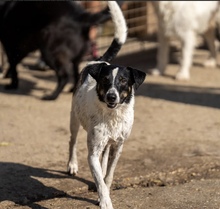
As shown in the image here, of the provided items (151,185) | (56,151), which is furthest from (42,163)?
(151,185)

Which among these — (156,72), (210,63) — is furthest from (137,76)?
(210,63)

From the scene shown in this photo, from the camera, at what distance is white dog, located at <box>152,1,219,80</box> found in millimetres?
8453

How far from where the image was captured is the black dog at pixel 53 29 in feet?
24.6

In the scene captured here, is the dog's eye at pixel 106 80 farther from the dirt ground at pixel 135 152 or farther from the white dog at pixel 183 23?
the white dog at pixel 183 23

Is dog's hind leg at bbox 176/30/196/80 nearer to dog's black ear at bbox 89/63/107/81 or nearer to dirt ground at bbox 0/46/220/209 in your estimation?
dirt ground at bbox 0/46/220/209

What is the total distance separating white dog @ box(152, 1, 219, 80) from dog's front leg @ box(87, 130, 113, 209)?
→ 4244mm

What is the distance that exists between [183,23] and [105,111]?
14.0 ft

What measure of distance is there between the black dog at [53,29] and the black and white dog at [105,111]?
106 inches

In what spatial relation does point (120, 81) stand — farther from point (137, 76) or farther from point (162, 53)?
point (162, 53)

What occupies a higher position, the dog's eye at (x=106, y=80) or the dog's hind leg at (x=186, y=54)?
the dog's eye at (x=106, y=80)

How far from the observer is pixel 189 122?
6.79 meters

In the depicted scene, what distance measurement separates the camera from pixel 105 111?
4.44 meters

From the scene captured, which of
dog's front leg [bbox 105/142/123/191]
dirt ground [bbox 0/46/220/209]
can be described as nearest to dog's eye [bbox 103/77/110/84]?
dog's front leg [bbox 105/142/123/191]

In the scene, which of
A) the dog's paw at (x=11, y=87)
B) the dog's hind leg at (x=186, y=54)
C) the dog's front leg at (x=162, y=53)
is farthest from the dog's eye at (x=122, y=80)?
the dog's front leg at (x=162, y=53)
